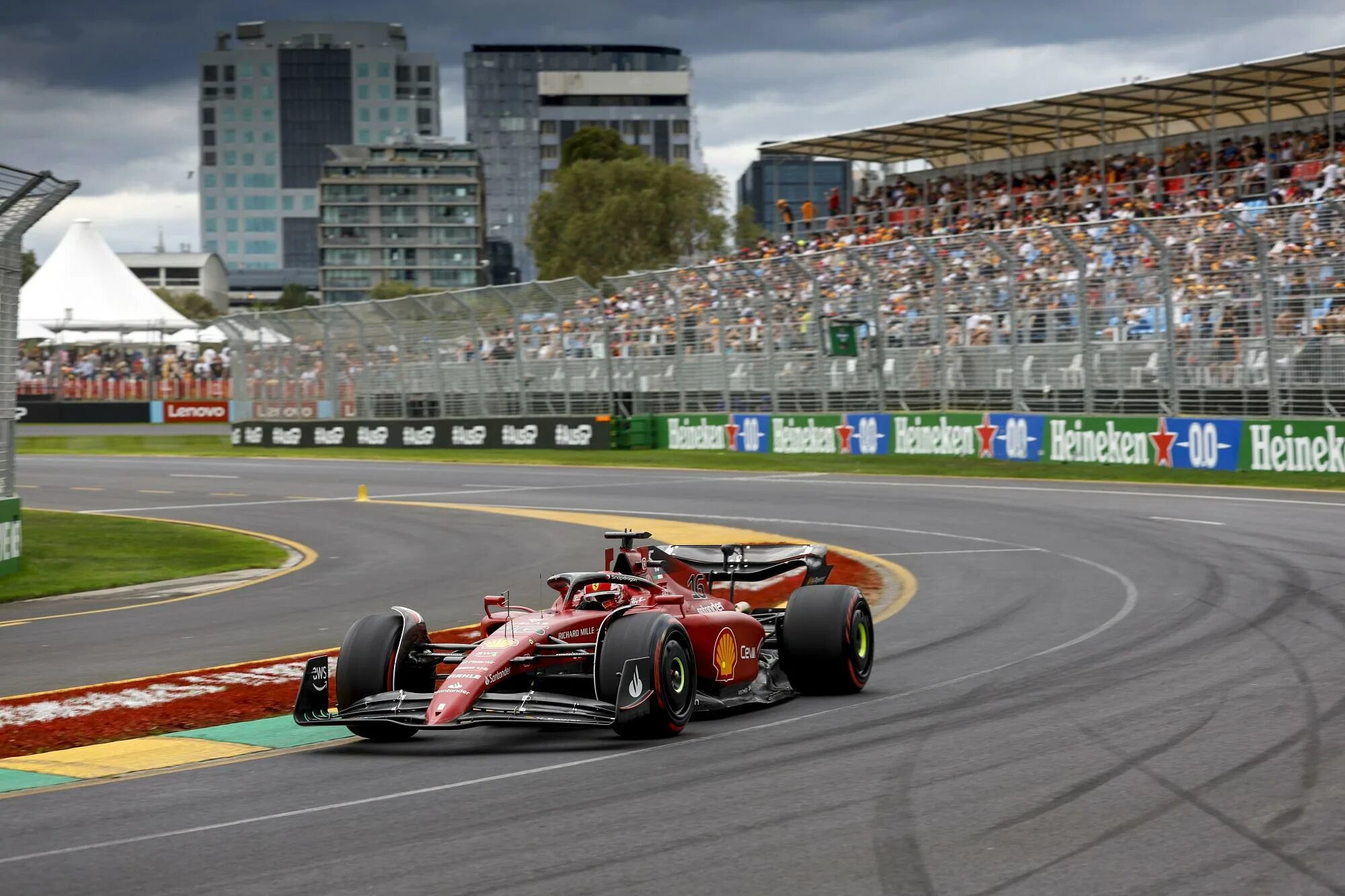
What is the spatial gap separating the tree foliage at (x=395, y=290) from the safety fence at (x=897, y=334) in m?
86.4

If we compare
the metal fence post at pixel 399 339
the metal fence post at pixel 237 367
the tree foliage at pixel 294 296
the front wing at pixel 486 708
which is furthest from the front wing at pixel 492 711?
the tree foliage at pixel 294 296

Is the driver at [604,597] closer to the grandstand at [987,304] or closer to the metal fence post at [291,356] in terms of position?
the grandstand at [987,304]

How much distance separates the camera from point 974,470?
3058 cm

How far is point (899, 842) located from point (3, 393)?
14.5 m

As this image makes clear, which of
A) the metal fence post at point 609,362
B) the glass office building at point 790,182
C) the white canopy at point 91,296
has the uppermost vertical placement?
the glass office building at point 790,182

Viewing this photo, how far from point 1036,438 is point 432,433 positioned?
69.5ft

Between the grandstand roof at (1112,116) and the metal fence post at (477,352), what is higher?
the grandstand roof at (1112,116)

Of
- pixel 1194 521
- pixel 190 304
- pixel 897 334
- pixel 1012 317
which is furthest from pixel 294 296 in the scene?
pixel 1194 521

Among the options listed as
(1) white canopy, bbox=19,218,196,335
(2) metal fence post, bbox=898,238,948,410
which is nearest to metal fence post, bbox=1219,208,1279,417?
(2) metal fence post, bbox=898,238,948,410

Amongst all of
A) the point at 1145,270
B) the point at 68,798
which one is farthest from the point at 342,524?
the point at 68,798

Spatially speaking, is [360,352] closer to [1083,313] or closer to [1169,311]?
[1083,313]

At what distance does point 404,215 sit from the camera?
16150 cm

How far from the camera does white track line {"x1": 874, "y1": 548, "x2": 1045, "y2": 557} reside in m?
17.9

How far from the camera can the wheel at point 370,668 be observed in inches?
346
